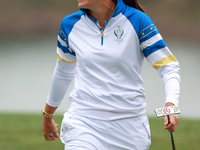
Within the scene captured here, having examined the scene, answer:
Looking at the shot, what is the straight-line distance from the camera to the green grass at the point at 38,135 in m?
7.12

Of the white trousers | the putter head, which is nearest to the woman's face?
the white trousers

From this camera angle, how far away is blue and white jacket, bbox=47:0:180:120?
272 cm

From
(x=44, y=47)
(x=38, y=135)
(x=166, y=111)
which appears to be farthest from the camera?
(x=44, y=47)

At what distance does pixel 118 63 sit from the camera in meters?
2.72

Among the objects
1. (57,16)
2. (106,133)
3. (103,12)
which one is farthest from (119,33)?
(57,16)

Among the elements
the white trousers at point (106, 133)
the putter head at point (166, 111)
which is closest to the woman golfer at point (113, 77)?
the white trousers at point (106, 133)

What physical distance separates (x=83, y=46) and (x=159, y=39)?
462mm

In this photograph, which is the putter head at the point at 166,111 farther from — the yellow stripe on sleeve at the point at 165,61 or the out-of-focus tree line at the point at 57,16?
the out-of-focus tree line at the point at 57,16

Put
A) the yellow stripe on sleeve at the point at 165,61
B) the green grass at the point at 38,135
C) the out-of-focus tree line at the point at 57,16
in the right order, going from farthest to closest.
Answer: the out-of-focus tree line at the point at 57,16 < the green grass at the point at 38,135 < the yellow stripe on sleeve at the point at 165,61

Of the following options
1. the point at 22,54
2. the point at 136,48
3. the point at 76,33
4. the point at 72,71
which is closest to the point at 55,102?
the point at 72,71

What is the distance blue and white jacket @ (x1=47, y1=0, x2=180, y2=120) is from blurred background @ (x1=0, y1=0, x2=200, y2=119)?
788cm

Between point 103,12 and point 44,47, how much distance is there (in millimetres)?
11130

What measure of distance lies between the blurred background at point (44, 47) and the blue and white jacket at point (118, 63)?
7880 millimetres

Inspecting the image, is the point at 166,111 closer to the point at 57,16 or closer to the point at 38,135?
the point at 38,135
